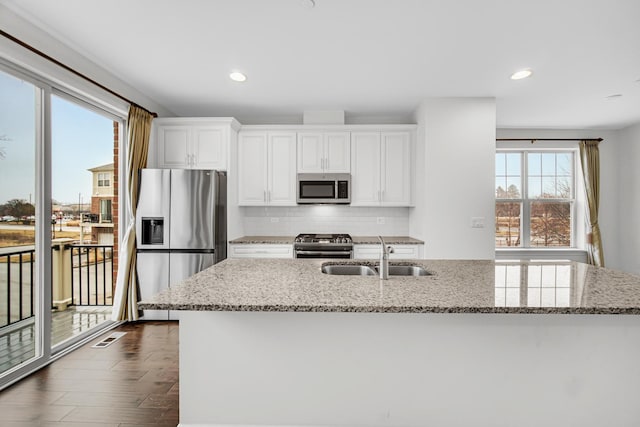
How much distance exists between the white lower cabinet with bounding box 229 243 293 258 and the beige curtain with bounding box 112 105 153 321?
3.45ft

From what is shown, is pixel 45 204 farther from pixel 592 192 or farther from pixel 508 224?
pixel 592 192

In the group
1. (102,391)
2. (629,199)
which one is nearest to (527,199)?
(629,199)

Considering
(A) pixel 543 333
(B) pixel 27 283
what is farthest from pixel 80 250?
(A) pixel 543 333

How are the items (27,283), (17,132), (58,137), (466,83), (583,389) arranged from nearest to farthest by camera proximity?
(583,389), (17,132), (27,283), (58,137), (466,83)

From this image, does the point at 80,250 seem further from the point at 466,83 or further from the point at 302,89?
the point at 466,83

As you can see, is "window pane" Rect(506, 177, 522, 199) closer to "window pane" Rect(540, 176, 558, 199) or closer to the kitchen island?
"window pane" Rect(540, 176, 558, 199)

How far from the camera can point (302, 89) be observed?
12.1 feet

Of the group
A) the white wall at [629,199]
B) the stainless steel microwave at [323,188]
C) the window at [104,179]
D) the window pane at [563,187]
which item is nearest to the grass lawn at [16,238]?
the window at [104,179]

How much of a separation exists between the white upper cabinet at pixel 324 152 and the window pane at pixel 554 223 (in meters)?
3.32

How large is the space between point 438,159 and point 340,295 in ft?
9.49

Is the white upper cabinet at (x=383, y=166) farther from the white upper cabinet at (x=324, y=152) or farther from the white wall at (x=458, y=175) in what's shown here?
the white wall at (x=458, y=175)

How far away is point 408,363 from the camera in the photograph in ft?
5.43

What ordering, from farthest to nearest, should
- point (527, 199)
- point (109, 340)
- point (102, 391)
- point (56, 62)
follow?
1. point (527, 199)
2. point (109, 340)
3. point (56, 62)
4. point (102, 391)

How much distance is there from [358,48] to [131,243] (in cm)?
295
